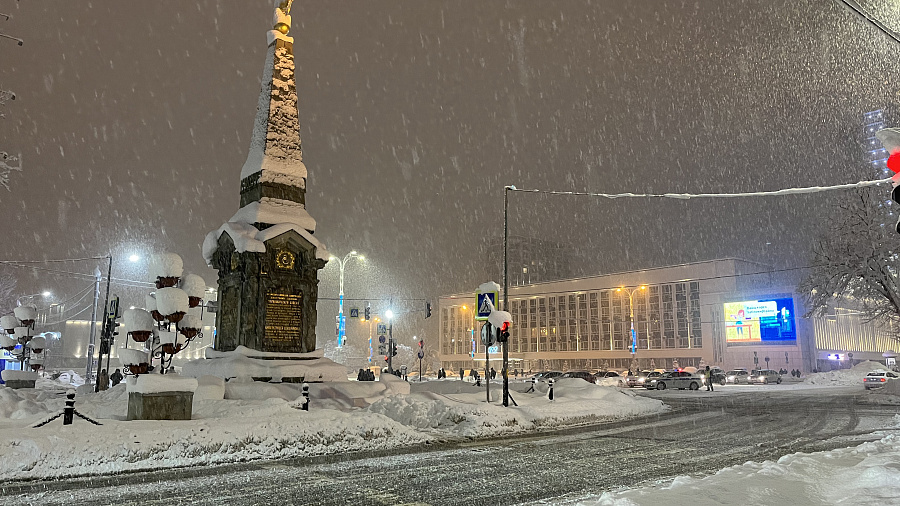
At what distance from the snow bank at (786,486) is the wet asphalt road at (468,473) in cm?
100

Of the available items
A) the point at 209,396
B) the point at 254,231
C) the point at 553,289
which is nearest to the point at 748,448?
the point at 209,396

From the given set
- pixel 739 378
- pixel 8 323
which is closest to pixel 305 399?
pixel 8 323

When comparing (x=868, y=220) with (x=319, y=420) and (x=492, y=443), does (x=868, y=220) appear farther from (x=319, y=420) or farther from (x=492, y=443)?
(x=319, y=420)

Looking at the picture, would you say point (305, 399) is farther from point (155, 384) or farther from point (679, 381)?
point (679, 381)

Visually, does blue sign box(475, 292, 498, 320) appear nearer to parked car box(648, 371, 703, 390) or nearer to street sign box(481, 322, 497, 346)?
street sign box(481, 322, 497, 346)

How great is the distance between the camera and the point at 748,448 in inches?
495

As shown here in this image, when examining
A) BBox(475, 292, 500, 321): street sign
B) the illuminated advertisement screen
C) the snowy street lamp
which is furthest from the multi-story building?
the snowy street lamp

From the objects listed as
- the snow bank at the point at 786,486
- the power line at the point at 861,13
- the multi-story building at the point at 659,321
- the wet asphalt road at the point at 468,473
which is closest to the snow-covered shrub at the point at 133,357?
the wet asphalt road at the point at 468,473

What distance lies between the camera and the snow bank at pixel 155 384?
13.0 meters

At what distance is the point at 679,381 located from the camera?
144ft

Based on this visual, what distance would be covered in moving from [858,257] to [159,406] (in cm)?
3222

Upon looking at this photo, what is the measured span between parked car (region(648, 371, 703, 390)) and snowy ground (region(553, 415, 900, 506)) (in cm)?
3602

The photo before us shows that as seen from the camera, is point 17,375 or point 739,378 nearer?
point 17,375

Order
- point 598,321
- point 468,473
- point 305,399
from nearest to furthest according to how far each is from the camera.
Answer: point 468,473 → point 305,399 → point 598,321
